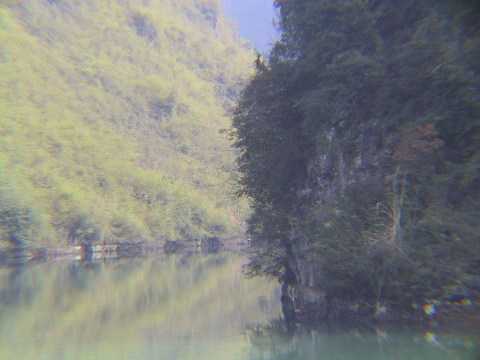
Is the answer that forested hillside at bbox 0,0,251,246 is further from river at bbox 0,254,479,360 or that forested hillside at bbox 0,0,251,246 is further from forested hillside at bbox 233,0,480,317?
forested hillside at bbox 233,0,480,317

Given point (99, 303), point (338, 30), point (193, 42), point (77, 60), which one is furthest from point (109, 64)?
point (338, 30)

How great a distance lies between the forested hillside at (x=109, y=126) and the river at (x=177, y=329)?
13.7 m

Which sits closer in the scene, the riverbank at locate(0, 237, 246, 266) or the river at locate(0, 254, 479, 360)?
Answer: the river at locate(0, 254, 479, 360)

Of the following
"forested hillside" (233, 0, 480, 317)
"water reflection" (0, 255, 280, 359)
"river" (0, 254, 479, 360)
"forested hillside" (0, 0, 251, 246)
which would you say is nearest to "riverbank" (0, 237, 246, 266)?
"forested hillside" (0, 0, 251, 246)

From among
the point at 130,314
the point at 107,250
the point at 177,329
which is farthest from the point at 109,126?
the point at 177,329

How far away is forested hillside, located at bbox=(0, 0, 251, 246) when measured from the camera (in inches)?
3255

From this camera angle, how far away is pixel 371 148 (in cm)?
2003

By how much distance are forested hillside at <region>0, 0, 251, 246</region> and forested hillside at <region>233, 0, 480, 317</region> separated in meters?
24.3

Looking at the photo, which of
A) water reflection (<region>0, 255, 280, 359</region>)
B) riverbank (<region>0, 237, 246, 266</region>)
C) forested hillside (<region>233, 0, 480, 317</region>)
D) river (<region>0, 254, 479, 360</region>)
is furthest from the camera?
riverbank (<region>0, 237, 246, 266</region>)

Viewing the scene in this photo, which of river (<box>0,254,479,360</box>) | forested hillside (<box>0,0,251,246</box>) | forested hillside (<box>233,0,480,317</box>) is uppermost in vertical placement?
forested hillside (<box>0,0,251,246</box>)

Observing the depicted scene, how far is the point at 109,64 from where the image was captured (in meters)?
160

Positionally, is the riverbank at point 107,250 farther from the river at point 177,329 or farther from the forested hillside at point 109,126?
the river at point 177,329

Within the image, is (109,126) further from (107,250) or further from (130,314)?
(130,314)

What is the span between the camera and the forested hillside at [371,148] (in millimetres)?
16500
